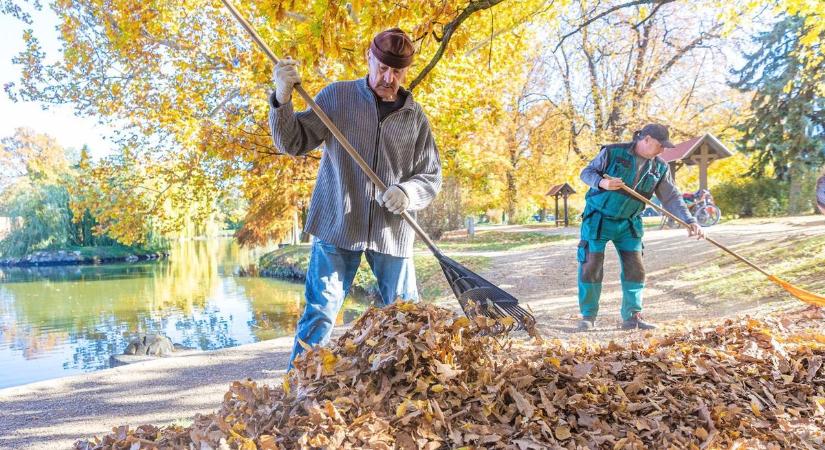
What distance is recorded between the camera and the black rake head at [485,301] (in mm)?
2375

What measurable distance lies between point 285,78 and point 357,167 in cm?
51

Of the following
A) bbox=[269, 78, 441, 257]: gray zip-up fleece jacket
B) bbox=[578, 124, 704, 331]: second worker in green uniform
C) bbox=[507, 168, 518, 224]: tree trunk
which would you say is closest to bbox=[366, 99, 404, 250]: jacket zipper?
bbox=[269, 78, 441, 257]: gray zip-up fleece jacket

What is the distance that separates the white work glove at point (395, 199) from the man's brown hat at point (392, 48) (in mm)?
546

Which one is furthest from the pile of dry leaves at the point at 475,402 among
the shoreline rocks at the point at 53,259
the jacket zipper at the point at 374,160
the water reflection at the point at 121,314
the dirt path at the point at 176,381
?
the shoreline rocks at the point at 53,259

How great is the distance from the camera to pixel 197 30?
9.30 metres

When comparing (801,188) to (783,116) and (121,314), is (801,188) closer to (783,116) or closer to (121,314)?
(783,116)

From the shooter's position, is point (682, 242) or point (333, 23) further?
point (682, 242)

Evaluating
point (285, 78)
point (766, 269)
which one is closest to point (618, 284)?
point (766, 269)

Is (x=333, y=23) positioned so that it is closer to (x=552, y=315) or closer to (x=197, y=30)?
(x=552, y=315)

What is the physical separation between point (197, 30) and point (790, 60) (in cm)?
1471

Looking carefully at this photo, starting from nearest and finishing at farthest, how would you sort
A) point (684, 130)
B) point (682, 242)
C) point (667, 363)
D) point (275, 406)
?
1. point (275, 406)
2. point (667, 363)
3. point (682, 242)
4. point (684, 130)

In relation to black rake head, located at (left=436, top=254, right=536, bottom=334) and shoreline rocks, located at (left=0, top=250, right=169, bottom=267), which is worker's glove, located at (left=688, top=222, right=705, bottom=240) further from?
shoreline rocks, located at (left=0, top=250, right=169, bottom=267)

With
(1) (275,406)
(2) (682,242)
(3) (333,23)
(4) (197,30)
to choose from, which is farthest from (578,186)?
(1) (275,406)

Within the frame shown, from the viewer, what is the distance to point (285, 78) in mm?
2242
